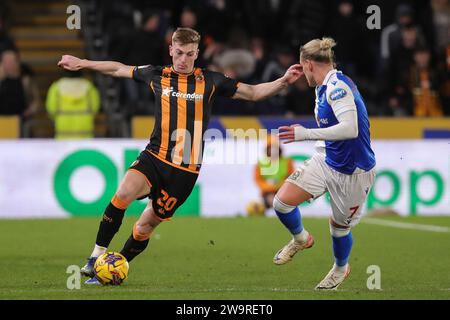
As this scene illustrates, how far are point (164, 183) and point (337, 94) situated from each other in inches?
71.4

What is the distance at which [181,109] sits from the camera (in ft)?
34.9

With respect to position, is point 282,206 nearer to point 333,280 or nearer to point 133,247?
point 333,280

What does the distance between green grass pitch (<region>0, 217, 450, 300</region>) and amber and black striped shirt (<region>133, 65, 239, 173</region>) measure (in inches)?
45.9

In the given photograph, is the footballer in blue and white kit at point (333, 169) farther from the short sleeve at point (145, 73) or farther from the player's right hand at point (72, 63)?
the player's right hand at point (72, 63)

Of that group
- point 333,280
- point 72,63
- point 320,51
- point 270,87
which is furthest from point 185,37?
point 333,280

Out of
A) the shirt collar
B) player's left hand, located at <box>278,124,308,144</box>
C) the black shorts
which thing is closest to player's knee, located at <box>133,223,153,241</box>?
the black shorts

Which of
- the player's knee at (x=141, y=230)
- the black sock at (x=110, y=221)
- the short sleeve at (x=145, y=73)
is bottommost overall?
the player's knee at (x=141, y=230)

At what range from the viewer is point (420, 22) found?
2234 centimetres

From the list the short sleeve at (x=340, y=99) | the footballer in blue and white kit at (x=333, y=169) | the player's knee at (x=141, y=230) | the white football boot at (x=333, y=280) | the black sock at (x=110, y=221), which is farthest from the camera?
the player's knee at (x=141, y=230)

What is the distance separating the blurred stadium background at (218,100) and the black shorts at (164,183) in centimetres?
491

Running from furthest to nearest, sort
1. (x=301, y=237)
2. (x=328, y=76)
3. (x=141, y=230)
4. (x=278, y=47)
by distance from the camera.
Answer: (x=278, y=47) < (x=141, y=230) < (x=301, y=237) < (x=328, y=76)

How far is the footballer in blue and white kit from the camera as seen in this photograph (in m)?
9.98

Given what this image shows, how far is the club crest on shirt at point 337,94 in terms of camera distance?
9.74 m

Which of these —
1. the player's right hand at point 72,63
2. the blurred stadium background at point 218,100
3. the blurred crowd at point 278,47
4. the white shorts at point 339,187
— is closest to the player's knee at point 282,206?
the white shorts at point 339,187
